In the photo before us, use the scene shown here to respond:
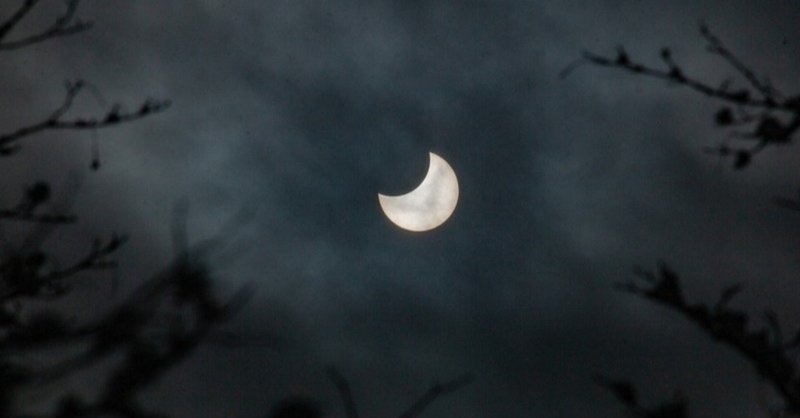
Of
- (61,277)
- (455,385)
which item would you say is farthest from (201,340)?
(61,277)

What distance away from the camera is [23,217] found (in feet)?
19.5

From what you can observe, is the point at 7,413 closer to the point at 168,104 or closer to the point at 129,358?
the point at 129,358

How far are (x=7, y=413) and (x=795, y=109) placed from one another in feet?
16.2

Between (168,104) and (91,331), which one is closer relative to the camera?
(91,331)

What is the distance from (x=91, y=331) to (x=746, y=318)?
18.0 ft

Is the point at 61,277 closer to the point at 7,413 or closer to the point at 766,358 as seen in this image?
the point at 7,413

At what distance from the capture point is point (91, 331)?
2.28 metres

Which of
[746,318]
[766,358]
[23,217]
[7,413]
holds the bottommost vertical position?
[7,413]

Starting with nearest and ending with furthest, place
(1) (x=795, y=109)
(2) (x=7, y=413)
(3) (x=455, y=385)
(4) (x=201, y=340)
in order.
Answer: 1. (2) (x=7, y=413)
2. (4) (x=201, y=340)
3. (3) (x=455, y=385)
4. (1) (x=795, y=109)

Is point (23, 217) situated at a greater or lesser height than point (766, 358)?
greater

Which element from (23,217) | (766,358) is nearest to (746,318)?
(766,358)

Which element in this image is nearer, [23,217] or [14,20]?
[14,20]

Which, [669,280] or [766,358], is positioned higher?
[669,280]

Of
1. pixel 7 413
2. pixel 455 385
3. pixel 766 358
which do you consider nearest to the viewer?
pixel 7 413
